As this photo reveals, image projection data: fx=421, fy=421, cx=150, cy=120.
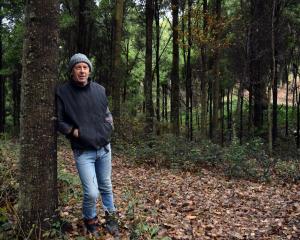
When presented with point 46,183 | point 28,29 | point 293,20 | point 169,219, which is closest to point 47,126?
point 46,183

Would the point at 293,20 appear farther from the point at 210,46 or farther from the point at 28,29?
the point at 28,29

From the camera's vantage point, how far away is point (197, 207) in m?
8.28

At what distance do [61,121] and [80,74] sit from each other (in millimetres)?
647

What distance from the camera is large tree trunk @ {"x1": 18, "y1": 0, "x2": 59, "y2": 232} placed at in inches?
187

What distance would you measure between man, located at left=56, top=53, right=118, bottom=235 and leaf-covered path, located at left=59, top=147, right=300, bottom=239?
0.40 metres

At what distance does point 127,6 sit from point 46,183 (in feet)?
76.5

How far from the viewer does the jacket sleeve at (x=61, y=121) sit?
4.95 m

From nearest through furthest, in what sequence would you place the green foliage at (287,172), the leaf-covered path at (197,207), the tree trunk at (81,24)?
the leaf-covered path at (197,207), the green foliage at (287,172), the tree trunk at (81,24)

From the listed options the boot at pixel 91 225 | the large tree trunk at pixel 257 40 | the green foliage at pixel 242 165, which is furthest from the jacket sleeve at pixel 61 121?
the large tree trunk at pixel 257 40

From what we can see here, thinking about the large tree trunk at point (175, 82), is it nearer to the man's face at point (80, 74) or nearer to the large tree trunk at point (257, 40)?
the large tree trunk at point (257, 40)

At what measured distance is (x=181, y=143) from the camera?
51.5ft

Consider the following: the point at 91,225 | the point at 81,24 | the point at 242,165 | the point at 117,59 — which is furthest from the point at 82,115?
the point at 81,24

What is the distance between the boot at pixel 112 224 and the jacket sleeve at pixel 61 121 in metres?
1.15

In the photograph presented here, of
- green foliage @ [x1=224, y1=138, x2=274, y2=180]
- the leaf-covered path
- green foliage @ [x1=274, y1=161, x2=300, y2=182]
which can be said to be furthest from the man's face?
green foliage @ [x1=274, y1=161, x2=300, y2=182]
